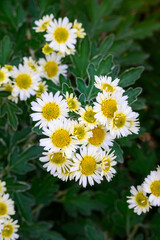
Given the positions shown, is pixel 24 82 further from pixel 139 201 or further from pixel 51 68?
pixel 139 201

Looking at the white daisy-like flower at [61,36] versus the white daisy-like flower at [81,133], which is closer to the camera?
the white daisy-like flower at [81,133]

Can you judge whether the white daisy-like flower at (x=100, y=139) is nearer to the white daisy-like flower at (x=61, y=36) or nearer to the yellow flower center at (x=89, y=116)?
the yellow flower center at (x=89, y=116)

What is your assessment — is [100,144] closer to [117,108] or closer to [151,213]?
[117,108]

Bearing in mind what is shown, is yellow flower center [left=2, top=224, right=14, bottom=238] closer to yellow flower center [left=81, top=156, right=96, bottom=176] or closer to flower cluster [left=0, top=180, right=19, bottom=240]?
flower cluster [left=0, top=180, right=19, bottom=240]

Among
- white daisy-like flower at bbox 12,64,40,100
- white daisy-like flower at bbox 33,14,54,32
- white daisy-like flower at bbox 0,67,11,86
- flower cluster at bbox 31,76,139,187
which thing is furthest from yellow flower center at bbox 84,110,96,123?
white daisy-like flower at bbox 33,14,54,32

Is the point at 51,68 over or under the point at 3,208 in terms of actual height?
over

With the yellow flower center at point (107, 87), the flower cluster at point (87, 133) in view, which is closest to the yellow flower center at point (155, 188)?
the flower cluster at point (87, 133)

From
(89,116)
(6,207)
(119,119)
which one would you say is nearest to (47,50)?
(89,116)
